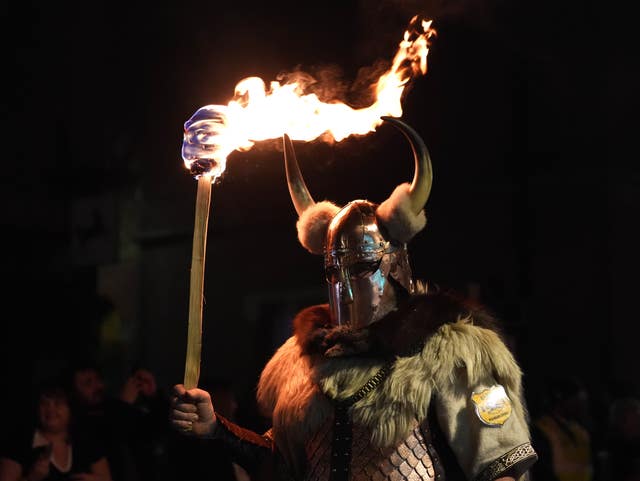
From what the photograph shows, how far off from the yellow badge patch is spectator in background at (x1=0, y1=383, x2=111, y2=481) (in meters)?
2.65

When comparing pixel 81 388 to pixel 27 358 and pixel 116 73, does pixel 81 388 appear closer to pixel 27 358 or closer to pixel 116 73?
pixel 27 358

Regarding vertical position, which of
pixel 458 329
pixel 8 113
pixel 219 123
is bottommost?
pixel 458 329

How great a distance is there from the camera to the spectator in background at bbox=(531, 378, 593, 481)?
7176mm

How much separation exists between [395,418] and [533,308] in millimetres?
7965

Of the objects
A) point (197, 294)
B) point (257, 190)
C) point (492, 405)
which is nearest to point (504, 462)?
point (492, 405)

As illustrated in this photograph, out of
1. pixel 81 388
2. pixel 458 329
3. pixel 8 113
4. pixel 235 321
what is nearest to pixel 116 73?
pixel 8 113

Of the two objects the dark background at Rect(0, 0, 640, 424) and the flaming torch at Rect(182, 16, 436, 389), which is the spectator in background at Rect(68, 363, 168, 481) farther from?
the dark background at Rect(0, 0, 640, 424)

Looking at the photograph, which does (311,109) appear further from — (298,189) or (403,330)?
(403,330)

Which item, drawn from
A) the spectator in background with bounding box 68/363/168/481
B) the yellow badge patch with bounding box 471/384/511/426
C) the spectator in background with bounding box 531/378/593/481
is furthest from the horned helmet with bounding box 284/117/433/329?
the spectator in background with bounding box 531/378/593/481

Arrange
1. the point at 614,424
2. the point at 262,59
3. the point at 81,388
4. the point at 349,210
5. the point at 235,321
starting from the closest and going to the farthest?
the point at 349,210, the point at 81,388, the point at 614,424, the point at 262,59, the point at 235,321

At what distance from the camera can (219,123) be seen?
3.92 meters

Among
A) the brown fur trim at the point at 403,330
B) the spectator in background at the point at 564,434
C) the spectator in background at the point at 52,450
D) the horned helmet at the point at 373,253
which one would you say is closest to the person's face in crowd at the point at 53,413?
the spectator in background at the point at 52,450

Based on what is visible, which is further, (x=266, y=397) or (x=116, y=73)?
(x=116, y=73)

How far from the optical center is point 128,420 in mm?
6059
